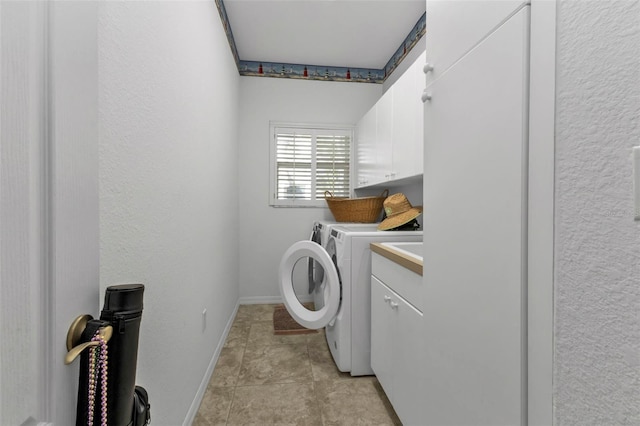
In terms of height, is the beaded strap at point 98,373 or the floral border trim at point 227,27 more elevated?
the floral border trim at point 227,27

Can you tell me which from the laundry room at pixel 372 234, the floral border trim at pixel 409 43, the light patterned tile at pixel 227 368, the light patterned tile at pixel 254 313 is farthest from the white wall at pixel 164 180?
the floral border trim at pixel 409 43

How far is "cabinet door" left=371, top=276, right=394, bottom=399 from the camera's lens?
1.47 meters

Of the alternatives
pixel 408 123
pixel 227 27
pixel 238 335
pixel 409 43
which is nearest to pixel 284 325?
pixel 238 335

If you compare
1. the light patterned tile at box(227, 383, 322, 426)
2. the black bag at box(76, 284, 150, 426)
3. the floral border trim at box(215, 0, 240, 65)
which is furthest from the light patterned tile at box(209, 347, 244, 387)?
the floral border trim at box(215, 0, 240, 65)

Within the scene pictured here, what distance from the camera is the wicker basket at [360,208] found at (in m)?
2.80

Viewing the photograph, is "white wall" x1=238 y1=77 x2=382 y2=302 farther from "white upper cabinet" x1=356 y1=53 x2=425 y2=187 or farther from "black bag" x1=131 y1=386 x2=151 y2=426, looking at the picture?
"black bag" x1=131 y1=386 x2=151 y2=426

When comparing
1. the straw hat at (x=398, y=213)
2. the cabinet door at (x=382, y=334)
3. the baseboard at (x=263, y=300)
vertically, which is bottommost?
the baseboard at (x=263, y=300)

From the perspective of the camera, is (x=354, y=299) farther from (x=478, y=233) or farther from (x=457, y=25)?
(x=457, y=25)

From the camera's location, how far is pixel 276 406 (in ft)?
5.27

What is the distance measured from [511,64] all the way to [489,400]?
84 cm

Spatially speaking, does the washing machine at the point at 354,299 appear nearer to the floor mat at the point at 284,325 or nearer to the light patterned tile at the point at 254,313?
the floor mat at the point at 284,325

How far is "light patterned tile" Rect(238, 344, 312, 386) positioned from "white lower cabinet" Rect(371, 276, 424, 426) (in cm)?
53

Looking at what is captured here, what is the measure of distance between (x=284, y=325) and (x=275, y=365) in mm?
643

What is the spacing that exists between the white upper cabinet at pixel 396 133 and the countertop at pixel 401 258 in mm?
552
